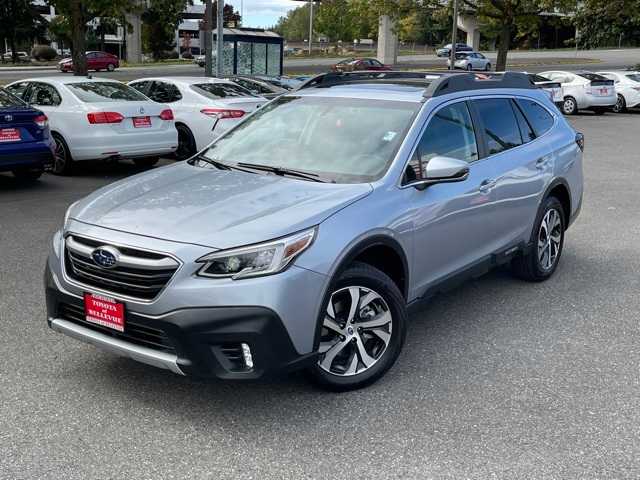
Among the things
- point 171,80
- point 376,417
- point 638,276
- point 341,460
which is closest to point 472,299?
point 638,276

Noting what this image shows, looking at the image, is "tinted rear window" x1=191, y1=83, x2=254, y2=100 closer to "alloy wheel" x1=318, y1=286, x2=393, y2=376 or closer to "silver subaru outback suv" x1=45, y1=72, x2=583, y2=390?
"silver subaru outback suv" x1=45, y1=72, x2=583, y2=390

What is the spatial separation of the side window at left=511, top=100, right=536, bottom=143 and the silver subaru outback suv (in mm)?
26

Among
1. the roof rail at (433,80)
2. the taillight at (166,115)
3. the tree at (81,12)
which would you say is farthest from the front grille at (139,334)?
the tree at (81,12)

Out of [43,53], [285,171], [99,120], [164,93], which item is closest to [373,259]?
[285,171]

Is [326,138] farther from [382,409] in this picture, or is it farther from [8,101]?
[8,101]

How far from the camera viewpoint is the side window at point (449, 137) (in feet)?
15.3

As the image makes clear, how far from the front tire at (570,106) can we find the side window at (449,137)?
21.4 meters

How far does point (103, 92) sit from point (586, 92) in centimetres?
1792

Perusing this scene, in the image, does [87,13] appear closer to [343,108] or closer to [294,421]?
[343,108]

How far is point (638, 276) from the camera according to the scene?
6.59 m

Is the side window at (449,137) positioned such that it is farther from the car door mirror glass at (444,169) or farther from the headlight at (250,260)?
the headlight at (250,260)

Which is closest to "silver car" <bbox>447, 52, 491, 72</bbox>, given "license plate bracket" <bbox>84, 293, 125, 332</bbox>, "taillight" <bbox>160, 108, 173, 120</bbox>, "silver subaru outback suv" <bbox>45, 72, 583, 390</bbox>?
"taillight" <bbox>160, 108, 173, 120</bbox>

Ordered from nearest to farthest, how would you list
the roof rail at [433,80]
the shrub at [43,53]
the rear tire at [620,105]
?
the roof rail at [433,80], the rear tire at [620,105], the shrub at [43,53]

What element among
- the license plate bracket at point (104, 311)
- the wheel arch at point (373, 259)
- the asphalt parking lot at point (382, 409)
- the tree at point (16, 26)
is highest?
the tree at point (16, 26)
